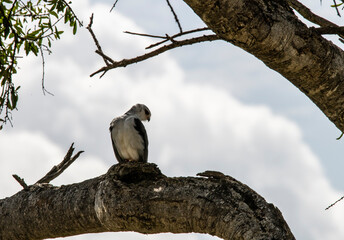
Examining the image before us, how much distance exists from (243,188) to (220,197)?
161 millimetres

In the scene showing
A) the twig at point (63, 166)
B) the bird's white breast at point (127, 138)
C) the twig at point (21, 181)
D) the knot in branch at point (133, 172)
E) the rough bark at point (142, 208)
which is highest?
the bird's white breast at point (127, 138)

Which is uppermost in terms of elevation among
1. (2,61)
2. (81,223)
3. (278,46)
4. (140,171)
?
(2,61)

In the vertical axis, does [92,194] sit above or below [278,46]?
below

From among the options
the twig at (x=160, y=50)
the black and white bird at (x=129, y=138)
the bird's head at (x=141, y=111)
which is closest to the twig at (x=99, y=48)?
the twig at (x=160, y=50)

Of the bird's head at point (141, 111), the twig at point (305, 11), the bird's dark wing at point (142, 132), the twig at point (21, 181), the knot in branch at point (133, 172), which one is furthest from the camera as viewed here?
the bird's head at point (141, 111)

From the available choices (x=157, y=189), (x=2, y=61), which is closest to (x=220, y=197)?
(x=157, y=189)

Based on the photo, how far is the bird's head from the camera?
33.3 ft

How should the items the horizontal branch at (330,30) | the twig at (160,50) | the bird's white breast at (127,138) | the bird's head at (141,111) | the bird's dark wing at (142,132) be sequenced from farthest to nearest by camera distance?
the bird's head at (141,111) → the bird's dark wing at (142,132) → the bird's white breast at (127,138) → the twig at (160,50) → the horizontal branch at (330,30)

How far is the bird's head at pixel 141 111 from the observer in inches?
399

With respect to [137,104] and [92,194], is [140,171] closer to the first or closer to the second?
[92,194]

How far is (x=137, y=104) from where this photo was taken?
10281 millimetres

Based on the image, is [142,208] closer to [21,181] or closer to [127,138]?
[21,181]

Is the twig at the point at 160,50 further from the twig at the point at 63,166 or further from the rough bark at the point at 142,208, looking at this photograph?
the twig at the point at 63,166

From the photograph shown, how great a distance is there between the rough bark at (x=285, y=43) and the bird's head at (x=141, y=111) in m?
6.43
